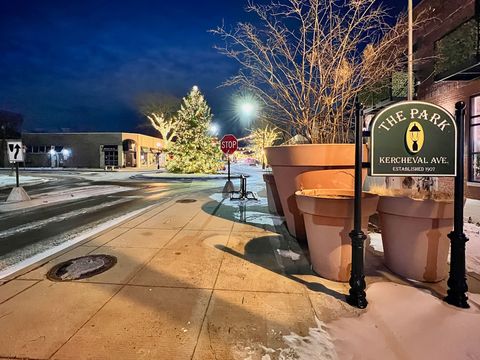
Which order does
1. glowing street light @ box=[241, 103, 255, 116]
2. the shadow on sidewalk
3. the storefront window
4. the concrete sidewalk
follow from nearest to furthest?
the concrete sidewalk → the shadow on sidewalk → glowing street light @ box=[241, 103, 255, 116] → the storefront window

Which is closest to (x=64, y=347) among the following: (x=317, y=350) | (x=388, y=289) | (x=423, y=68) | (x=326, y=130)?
(x=317, y=350)

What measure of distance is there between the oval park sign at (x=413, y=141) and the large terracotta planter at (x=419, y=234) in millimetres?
582

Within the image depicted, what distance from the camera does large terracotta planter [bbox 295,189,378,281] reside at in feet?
11.7

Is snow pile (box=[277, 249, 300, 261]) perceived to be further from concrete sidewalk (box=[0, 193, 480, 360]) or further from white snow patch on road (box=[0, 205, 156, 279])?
white snow patch on road (box=[0, 205, 156, 279])

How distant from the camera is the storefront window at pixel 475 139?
10828 millimetres

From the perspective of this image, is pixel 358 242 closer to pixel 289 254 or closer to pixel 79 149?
pixel 289 254

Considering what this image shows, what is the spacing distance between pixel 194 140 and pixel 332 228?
25.6 m

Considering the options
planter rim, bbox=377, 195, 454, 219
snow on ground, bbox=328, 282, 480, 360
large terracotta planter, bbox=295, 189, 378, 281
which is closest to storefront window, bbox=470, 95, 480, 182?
planter rim, bbox=377, 195, 454, 219

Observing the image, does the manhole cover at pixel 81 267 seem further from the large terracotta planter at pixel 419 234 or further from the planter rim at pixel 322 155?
the large terracotta planter at pixel 419 234

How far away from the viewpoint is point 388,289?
354 centimetres

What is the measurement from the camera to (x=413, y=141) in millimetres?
3268

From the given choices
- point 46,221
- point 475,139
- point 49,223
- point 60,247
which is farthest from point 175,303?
point 475,139

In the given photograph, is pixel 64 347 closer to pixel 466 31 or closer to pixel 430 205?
pixel 430 205

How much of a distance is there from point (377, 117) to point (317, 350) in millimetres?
2386
